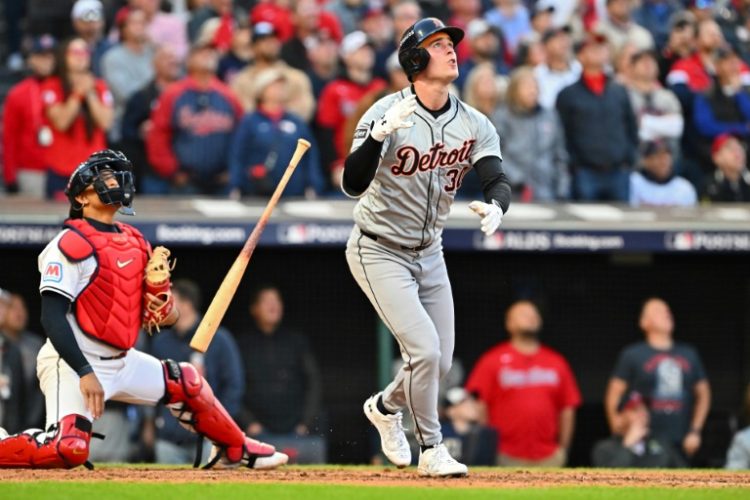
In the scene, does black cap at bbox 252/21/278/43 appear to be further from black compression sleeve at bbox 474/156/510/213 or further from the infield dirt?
black compression sleeve at bbox 474/156/510/213

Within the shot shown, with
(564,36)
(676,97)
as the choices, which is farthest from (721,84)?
(564,36)

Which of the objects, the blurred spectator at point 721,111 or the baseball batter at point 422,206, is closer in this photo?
the baseball batter at point 422,206

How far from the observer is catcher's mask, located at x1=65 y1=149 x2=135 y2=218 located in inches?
240

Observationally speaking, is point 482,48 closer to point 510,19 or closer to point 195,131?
point 510,19

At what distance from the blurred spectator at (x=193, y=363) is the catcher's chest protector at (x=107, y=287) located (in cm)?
340

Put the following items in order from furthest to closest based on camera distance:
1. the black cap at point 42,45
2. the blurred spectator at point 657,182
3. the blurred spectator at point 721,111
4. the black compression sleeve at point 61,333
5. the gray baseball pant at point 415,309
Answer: the blurred spectator at point 721,111, the blurred spectator at point 657,182, the black cap at point 42,45, the gray baseball pant at point 415,309, the black compression sleeve at point 61,333

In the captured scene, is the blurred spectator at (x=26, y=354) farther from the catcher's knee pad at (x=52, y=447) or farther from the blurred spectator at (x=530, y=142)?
the catcher's knee pad at (x=52, y=447)

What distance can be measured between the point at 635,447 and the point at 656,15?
435 cm

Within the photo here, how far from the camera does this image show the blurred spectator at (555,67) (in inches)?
441

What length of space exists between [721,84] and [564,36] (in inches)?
49.6

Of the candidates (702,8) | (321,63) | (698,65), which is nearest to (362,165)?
(321,63)

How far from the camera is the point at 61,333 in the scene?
232 inches

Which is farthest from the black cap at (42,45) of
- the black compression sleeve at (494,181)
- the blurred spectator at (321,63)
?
the black compression sleeve at (494,181)

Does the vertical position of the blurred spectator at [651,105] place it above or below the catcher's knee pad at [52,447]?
above
